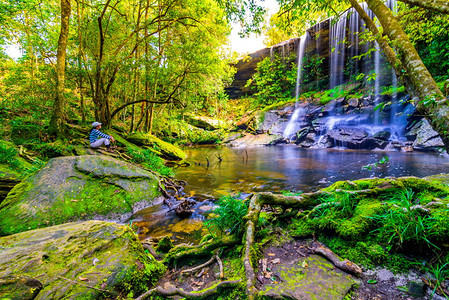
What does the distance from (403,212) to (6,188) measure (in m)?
6.90

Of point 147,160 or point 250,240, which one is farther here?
point 147,160

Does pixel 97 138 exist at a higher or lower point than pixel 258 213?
higher

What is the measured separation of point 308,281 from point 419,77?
3738 millimetres

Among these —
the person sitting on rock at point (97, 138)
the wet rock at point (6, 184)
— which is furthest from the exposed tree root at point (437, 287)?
the person sitting on rock at point (97, 138)

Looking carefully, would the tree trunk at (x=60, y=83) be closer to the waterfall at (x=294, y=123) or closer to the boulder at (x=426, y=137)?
the boulder at (x=426, y=137)

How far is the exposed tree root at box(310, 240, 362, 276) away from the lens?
63.7 inches

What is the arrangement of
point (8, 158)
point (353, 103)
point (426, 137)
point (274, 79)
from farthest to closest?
point (274, 79) < point (353, 103) < point (426, 137) < point (8, 158)

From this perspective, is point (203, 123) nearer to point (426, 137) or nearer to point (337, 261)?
point (426, 137)

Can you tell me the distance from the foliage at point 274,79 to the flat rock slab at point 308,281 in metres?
30.7

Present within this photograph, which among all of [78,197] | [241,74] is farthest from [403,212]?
[241,74]

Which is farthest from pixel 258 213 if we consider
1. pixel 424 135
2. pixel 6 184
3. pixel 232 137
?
pixel 232 137

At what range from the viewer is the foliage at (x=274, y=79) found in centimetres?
2966

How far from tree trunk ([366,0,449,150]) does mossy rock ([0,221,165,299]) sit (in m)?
4.02

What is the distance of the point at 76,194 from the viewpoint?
4.08 m
